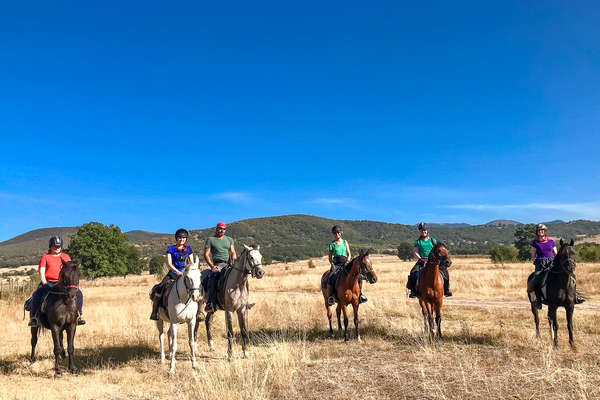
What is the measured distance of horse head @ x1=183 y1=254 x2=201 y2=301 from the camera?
27.8 ft

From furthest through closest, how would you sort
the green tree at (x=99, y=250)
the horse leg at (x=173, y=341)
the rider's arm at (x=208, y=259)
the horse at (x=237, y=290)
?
the green tree at (x=99, y=250) → the rider's arm at (x=208, y=259) → the horse at (x=237, y=290) → the horse leg at (x=173, y=341)

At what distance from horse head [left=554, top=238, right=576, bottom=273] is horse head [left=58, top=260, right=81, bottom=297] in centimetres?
1108

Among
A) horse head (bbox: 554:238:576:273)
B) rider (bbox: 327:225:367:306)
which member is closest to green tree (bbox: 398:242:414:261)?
rider (bbox: 327:225:367:306)

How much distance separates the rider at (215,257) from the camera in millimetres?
10734

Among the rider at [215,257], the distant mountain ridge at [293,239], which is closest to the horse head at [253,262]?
the rider at [215,257]

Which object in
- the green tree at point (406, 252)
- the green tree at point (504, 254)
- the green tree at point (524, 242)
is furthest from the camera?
the green tree at point (406, 252)

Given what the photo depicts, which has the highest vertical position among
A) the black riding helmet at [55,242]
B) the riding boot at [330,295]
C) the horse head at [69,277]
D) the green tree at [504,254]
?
the black riding helmet at [55,242]

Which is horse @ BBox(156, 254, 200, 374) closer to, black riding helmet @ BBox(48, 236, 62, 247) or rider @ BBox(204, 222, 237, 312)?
rider @ BBox(204, 222, 237, 312)

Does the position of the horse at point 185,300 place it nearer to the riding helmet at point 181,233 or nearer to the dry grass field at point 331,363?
the dry grass field at point 331,363

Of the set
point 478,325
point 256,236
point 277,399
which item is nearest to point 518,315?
point 478,325

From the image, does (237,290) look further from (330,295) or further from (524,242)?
(524,242)

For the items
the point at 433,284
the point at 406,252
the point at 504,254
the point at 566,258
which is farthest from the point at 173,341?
the point at 406,252

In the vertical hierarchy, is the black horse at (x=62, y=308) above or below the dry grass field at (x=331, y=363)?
above

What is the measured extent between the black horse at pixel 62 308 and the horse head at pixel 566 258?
36.3 feet
